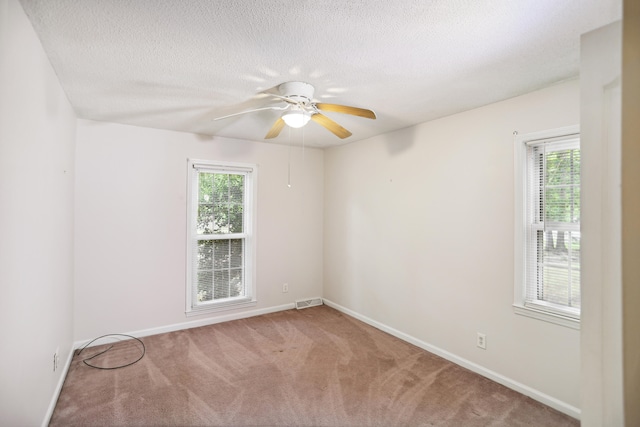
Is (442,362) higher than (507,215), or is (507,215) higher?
(507,215)

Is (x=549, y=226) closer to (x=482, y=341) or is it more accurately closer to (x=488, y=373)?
(x=482, y=341)

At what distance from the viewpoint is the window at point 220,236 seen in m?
4.01

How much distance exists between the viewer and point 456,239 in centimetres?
308

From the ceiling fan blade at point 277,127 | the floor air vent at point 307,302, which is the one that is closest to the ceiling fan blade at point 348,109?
the ceiling fan blade at point 277,127

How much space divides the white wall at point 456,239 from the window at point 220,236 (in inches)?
57.0

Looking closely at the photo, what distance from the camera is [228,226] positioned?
14.1ft

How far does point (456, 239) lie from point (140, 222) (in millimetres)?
3448

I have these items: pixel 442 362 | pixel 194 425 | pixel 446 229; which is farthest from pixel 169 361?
pixel 446 229

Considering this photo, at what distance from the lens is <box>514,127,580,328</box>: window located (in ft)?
7.71

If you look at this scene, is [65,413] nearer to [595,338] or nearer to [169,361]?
[169,361]

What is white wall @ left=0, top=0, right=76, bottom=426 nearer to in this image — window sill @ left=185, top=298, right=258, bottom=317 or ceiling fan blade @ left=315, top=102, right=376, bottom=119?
window sill @ left=185, top=298, right=258, bottom=317

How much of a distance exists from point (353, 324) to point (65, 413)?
2.89 meters

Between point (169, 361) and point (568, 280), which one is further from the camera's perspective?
point (169, 361)

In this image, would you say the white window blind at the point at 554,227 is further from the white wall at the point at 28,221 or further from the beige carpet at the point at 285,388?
the white wall at the point at 28,221
